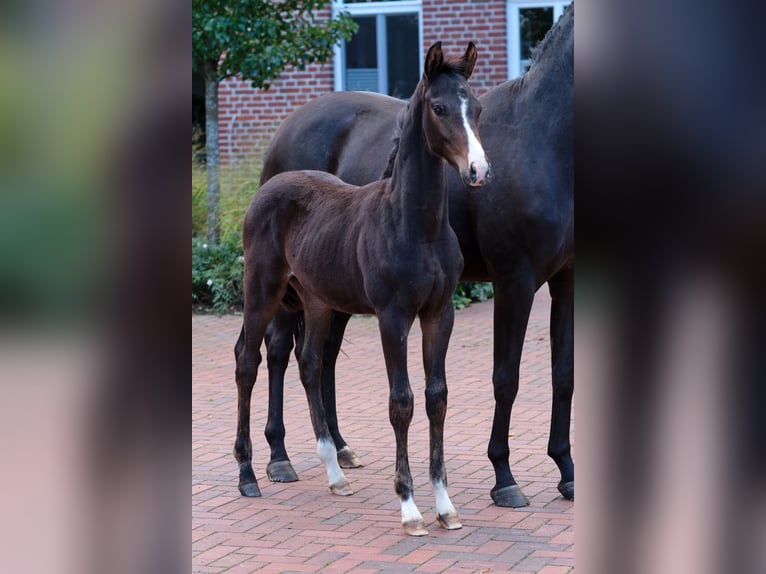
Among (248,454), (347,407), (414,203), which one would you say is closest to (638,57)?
(414,203)

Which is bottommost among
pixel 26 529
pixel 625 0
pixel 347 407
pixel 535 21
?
pixel 347 407

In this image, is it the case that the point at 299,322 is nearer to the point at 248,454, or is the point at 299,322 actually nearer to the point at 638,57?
the point at 248,454

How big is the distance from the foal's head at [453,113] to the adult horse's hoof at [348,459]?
7.04 feet

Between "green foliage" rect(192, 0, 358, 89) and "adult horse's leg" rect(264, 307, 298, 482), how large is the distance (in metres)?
5.74

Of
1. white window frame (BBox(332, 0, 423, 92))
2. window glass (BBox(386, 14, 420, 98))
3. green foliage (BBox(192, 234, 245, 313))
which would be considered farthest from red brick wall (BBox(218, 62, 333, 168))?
green foliage (BBox(192, 234, 245, 313))

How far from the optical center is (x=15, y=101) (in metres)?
1.51

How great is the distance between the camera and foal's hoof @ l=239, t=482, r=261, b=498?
18.3 ft

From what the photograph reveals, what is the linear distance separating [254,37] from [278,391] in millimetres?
6601

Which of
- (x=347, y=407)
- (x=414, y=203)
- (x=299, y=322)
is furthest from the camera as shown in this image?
(x=347, y=407)

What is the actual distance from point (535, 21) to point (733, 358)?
13529 mm

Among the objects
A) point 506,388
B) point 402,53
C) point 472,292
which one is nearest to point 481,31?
point 402,53

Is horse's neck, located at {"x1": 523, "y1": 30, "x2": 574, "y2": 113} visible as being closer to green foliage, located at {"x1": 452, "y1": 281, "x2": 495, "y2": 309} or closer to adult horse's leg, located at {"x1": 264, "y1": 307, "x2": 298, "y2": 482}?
adult horse's leg, located at {"x1": 264, "y1": 307, "x2": 298, "y2": 482}

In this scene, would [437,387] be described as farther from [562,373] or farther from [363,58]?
[363,58]

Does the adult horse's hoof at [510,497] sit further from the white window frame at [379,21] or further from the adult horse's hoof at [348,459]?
the white window frame at [379,21]
